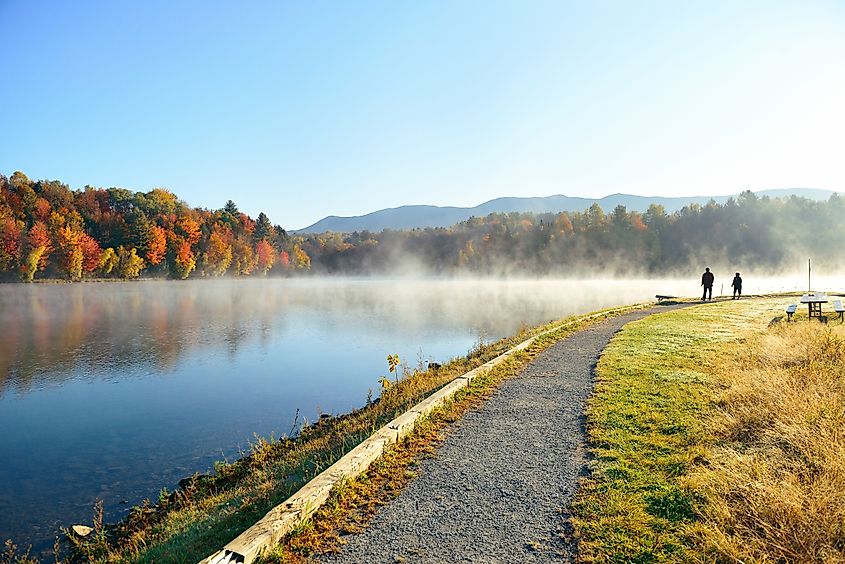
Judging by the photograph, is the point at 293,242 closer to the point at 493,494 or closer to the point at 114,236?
the point at 114,236

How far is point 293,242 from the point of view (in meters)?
137

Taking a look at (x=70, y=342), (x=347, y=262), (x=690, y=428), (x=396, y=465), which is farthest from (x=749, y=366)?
(x=347, y=262)

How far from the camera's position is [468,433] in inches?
272

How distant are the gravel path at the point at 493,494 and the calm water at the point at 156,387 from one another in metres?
5.46

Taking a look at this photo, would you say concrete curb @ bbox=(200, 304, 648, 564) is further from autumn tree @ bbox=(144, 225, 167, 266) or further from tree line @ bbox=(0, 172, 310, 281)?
autumn tree @ bbox=(144, 225, 167, 266)

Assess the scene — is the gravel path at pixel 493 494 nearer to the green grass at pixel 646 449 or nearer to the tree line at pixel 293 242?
the green grass at pixel 646 449

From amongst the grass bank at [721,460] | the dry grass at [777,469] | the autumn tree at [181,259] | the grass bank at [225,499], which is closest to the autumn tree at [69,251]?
the autumn tree at [181,259]

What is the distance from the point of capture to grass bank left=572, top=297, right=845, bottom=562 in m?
3.79

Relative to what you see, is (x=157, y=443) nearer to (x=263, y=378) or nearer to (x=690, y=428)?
(x=263, y=378)

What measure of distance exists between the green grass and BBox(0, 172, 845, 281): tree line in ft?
263

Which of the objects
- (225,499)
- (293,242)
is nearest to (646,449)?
(225,499)

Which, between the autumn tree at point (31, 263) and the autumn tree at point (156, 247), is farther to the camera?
the autumn tree at point (156, 247)

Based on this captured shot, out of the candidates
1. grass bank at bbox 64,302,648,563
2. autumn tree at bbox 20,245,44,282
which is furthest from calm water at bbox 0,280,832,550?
autumn tree at bbox 20,245,44,282

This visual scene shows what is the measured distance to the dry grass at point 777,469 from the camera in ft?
12.0
